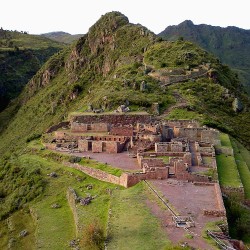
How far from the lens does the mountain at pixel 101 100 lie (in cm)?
3155

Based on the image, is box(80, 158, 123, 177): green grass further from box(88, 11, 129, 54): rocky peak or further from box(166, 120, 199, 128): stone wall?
box(88, 11, 129, 54): rocky peak

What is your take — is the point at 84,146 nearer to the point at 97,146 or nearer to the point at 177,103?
the point at 97,146

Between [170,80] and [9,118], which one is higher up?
[170,80]

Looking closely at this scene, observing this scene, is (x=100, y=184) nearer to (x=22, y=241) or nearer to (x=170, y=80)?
(x=22, y=241)

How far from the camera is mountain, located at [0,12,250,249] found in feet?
104

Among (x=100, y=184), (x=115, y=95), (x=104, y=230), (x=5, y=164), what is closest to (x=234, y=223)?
(x=104, y=230)

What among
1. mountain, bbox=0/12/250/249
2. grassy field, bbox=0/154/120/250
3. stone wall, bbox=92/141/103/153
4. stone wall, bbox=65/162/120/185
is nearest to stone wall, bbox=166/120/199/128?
mountain, bbox=0/12/250/249

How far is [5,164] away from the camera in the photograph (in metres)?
42.2

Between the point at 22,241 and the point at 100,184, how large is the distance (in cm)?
629

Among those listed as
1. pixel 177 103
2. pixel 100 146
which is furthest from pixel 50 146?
pixel 177 103

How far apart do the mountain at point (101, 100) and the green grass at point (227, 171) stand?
20.3 ft

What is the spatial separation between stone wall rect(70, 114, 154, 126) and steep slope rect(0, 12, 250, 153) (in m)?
3.51

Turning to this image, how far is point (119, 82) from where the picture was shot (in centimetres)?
6241

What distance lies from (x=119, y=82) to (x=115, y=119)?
16.1 metres
